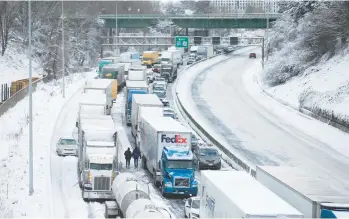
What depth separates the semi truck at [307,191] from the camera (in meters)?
19.7

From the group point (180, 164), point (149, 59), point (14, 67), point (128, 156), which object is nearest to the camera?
point (180, 164)

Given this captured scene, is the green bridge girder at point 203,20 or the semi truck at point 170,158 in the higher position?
the green bridge girder at point 203,20

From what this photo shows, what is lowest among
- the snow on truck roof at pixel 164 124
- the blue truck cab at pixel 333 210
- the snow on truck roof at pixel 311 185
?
the blue truck cab at pixel 333 210

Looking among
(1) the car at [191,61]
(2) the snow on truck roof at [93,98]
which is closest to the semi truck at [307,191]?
(2) the snow on truck roof at [93,98]

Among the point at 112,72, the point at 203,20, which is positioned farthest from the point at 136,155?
the point at 203,20

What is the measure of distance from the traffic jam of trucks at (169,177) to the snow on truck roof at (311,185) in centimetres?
3

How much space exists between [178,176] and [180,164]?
631 mm

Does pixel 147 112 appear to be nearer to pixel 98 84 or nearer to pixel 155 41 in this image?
pixel 98 84

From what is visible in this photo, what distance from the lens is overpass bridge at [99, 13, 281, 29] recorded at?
376 feet

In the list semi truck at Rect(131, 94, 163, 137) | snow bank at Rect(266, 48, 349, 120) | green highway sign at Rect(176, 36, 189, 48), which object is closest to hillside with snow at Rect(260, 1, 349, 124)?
snow bank at Rect(266, 48, 349, 120)

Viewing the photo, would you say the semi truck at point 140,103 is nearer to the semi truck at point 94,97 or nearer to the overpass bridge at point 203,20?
the semi truck at point 94,97

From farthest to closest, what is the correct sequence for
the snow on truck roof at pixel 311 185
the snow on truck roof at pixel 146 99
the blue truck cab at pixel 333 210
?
the snow on truck roof at pixel 146 99, the snow on truck roof at pixel 311 185, the blue truck cab at pixel 333 210

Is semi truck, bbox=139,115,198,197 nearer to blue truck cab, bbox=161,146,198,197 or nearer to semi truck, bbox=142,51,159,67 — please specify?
blue truck cab, bbox=161,146,198,197

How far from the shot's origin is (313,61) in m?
70.2
